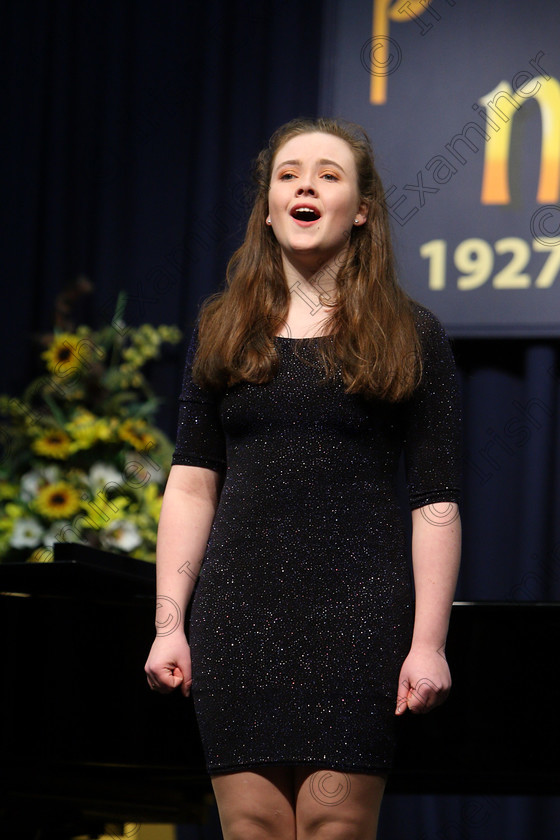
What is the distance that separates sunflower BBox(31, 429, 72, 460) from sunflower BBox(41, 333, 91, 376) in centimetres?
26

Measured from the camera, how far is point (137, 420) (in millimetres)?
2916

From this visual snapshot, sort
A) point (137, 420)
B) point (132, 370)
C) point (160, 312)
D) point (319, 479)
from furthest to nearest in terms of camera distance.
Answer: point (160, 312) → point (132, 370) → point (137, 420) → point (319, 479)

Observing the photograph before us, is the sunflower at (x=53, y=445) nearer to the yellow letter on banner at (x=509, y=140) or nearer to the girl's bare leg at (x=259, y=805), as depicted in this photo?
the yellow letter on banner at (x=509, y=140)

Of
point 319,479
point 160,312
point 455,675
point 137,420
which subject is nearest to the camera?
point 319,479

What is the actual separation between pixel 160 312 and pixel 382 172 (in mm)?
798

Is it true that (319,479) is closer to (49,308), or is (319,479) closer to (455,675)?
(455,675)

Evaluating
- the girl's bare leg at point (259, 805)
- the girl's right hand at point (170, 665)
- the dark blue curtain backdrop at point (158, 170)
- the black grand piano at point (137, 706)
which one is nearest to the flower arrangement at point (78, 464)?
the dark blue curtain backdrop at point (158, 170)

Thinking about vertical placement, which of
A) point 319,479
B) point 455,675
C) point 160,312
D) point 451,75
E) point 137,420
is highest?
point 451,75

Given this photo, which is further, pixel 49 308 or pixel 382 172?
pixel 49 308

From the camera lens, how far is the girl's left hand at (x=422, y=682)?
1.30 metres

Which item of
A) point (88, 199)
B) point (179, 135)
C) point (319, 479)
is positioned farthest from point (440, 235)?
point (319, 479)

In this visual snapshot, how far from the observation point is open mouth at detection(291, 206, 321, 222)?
1.50 metres

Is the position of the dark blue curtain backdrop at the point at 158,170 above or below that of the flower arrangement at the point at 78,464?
above

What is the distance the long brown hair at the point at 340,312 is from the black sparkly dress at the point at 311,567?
3 centimetres
